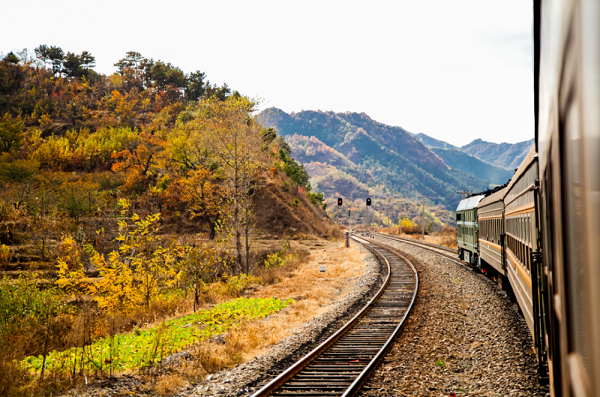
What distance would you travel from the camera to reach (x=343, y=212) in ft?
603

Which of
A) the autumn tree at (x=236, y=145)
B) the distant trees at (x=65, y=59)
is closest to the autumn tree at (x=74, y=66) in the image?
the distant trees at (x=65, y=59)

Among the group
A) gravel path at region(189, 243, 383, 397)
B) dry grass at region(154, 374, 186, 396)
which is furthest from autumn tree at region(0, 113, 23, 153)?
dry grass at region(154, 374, 186, 396)

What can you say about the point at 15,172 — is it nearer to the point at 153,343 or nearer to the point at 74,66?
the point at 153,343

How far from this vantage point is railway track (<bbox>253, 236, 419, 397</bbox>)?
25.5 feet

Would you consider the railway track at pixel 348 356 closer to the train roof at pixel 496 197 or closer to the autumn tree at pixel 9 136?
the train roof at pixel 496 197

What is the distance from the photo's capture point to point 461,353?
965 cm

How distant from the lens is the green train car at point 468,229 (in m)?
21.5

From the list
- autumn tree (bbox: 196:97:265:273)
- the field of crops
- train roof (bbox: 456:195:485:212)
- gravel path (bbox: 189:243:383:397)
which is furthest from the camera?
autumn tree (bbox: 196:97:265:273)

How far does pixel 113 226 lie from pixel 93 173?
62.5 ft

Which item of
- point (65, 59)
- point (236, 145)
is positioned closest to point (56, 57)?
point (65, 59)

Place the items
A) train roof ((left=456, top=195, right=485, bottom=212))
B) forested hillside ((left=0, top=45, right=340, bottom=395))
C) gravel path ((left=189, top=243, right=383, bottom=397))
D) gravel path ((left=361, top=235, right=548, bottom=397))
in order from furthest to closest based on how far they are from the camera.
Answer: train roof ((left=456, top=195, right=485, bottom=212)) → forested hillside ((left=0, top=45, right=340, bottom=395)) → gravel path ((left=189, top=243, right=383, bottom=397)) → gravel path ((left=361, top=235, right=548, bottom=397))

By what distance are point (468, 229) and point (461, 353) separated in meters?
15.2

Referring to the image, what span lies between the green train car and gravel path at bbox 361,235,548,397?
6251 millimetres

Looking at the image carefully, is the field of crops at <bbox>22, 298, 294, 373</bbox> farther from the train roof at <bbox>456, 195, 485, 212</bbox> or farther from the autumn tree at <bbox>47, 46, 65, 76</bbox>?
the autumn tree at <bbox>47, 46, 65, 76</bbox>
